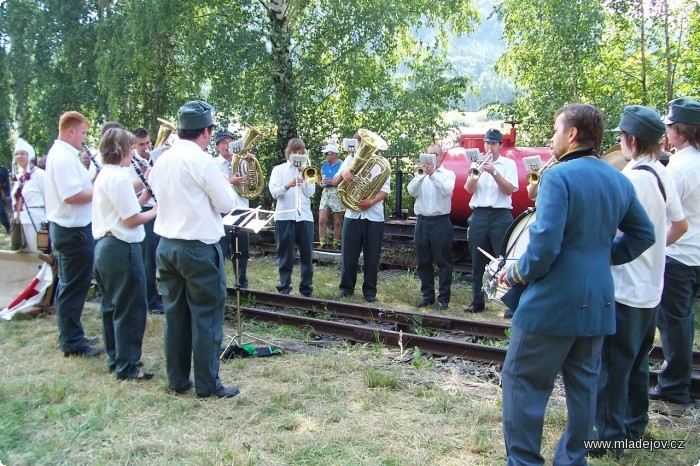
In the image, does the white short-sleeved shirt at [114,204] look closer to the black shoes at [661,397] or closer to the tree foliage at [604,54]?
the black shoes at [661,397]

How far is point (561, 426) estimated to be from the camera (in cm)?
430

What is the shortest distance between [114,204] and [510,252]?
10.3 feet

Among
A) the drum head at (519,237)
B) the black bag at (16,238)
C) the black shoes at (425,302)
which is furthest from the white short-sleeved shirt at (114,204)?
the black bag at (16,238)

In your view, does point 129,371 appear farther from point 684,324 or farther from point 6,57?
point 6,57

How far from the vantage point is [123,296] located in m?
5.25

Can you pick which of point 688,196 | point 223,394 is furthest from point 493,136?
point 223,394

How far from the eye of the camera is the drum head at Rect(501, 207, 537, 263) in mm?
3613

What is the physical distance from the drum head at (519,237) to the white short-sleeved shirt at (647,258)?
70 centimetres

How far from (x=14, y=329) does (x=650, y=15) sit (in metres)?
12.5

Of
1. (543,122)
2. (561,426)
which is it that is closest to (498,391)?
(561,426)

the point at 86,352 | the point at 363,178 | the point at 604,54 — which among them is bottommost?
the point at 86,352

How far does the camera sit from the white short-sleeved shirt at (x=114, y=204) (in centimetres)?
506

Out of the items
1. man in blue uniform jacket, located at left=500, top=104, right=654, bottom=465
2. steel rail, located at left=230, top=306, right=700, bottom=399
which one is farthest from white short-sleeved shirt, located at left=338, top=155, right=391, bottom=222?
man in blue uniform jacket, located at left=500, top=104, right=654, bottom=465

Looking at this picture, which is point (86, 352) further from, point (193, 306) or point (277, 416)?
point (277, 416)
